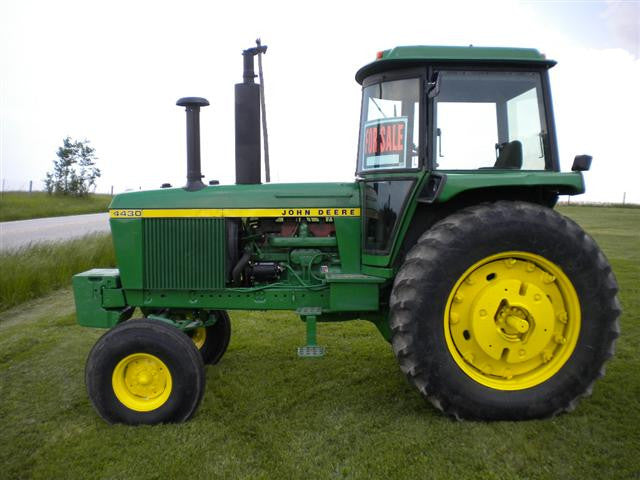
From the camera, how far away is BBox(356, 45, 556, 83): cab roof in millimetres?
3533

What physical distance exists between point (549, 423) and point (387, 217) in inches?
66.3

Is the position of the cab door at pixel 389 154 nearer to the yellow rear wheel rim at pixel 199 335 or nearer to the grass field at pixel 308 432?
the grass field at pixel 308 432

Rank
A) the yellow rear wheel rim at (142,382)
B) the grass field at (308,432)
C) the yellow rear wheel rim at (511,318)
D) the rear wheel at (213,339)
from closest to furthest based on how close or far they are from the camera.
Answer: the grass field at (308,432) → the yellow rear wheel rim at (511,318) → the yellow rear wheel rim at (142,382) → the rear wheel at (213,339)

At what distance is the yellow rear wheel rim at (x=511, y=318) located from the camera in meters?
3.46

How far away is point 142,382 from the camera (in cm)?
359

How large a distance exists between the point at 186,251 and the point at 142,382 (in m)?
1.00

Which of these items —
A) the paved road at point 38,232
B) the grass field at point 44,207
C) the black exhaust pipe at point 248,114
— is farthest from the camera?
the grass field at point 44,207

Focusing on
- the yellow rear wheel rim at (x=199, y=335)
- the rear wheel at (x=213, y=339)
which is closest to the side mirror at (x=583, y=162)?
the rear wheel at (x=213, y=339)

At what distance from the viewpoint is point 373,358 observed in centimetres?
479

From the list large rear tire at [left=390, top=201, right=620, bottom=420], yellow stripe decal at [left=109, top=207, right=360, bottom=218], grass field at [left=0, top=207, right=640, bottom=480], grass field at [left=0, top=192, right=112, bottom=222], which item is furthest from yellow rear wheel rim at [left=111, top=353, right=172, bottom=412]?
grass field at [left=0, top=192, right=112, bottom=222]

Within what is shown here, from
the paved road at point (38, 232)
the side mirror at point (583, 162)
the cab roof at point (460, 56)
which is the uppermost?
the cab roof at point (460, 56)

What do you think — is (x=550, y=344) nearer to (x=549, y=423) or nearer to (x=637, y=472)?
(x=549, y=423)

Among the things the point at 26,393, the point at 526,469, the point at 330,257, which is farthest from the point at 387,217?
the point at 26,393

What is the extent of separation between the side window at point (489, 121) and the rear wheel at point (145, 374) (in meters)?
2.15
